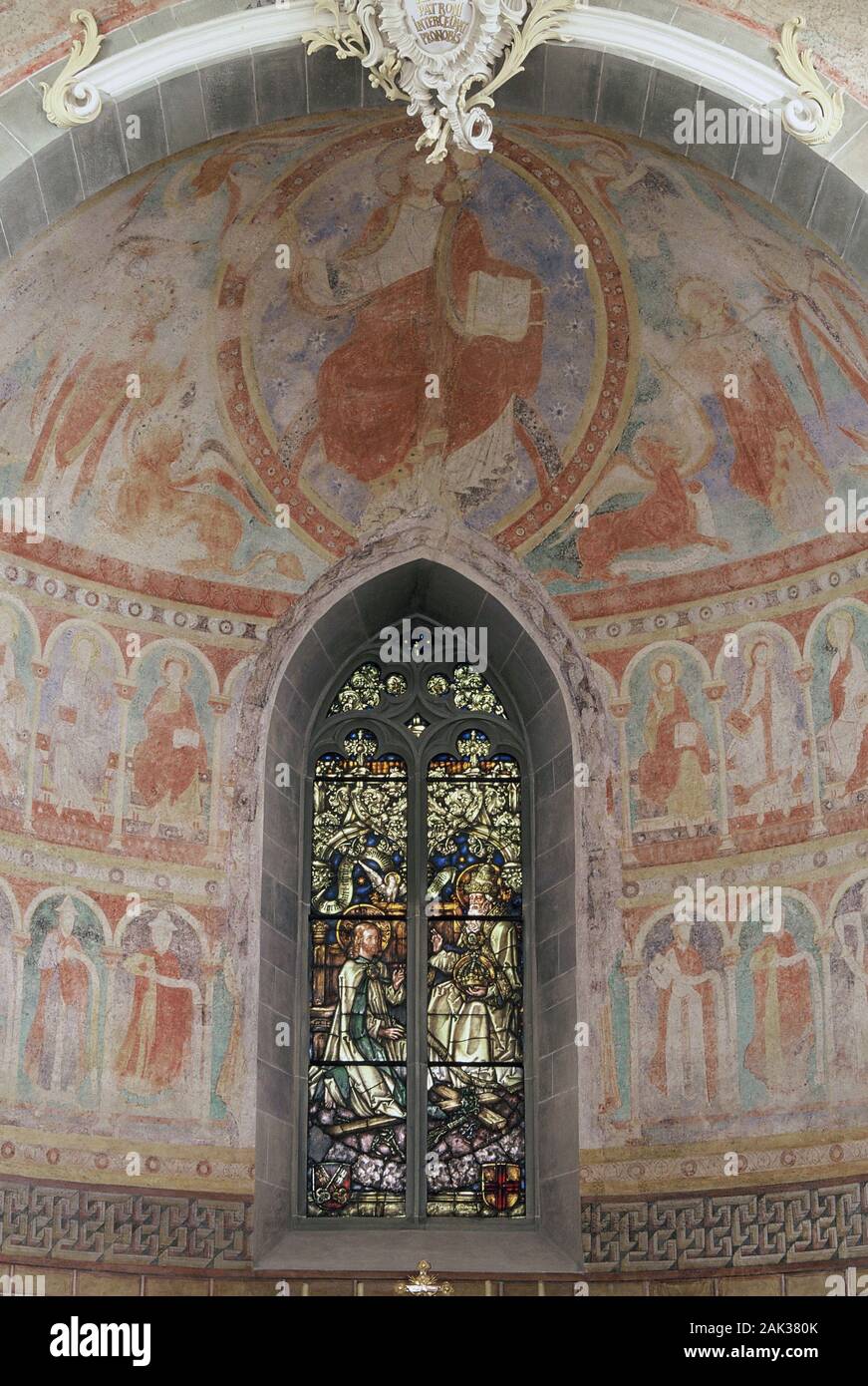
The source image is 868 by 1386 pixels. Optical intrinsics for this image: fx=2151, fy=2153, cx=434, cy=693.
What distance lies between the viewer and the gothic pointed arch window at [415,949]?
45.1ft

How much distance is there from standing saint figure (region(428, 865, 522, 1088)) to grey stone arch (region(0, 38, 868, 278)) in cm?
487

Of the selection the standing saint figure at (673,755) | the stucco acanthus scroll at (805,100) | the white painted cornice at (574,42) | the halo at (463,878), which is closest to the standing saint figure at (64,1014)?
the halo at (463,878)

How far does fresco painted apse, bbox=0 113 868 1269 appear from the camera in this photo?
12.9 meters

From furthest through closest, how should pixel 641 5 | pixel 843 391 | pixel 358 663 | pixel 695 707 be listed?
1. pixel 358 663
2. pixel 695 707
3. pixel 843 391
4. pixel 641 5

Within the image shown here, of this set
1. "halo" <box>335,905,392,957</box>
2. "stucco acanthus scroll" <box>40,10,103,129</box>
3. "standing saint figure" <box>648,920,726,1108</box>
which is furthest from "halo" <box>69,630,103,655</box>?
"standing saint figure" <box>648,920,726,1108</box>

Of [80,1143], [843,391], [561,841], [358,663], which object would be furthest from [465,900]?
[843,391]

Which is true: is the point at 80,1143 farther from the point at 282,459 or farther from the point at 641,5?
the point at 641,5

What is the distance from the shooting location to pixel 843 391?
13.0 m

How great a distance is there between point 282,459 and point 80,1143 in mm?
4627

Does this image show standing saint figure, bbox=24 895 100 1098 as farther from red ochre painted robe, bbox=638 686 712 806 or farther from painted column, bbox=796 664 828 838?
painted column, bbox=796 664 828 838

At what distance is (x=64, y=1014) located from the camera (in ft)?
42.2

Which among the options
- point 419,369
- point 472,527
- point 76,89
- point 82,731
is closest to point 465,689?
point 472,527

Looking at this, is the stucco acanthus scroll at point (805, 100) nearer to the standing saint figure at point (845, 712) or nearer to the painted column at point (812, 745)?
the standing saint figure at point (845, 712)

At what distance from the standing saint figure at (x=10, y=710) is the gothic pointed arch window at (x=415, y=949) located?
2285 millimetres
